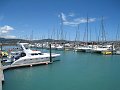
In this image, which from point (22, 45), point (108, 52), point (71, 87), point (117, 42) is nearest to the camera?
point (71, 87)

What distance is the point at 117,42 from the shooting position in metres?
88.7

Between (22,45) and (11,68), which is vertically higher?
(22,45)

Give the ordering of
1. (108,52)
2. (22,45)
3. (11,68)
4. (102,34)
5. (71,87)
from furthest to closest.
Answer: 1. (102,34)
2. (108,52)
3. (22,45)
4. (11,68)
5. (71,87)

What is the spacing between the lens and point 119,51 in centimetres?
6050

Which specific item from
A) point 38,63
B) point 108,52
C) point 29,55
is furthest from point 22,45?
point 108,52

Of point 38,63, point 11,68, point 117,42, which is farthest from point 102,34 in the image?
point 11,68

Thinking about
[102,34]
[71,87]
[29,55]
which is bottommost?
[71,87]

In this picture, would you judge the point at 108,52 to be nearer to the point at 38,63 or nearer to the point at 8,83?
the point at 38,63

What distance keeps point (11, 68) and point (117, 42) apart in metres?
70.7

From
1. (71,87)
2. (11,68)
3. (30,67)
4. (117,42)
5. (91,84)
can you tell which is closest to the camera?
(71,87)

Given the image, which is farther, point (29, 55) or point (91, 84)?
point (29, 55)

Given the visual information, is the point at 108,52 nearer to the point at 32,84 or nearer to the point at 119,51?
the point at 119,51

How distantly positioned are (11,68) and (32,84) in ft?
33.4

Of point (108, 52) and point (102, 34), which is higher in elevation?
point (102, 34)
